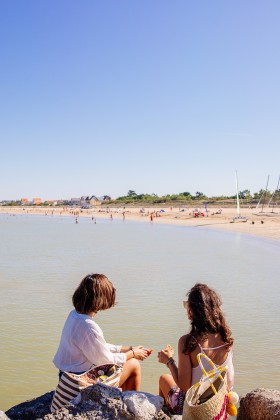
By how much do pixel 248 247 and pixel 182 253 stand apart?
17.1ft

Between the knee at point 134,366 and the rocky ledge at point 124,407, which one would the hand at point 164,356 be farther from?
the knee at point 134,366

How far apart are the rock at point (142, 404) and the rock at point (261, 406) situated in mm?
703

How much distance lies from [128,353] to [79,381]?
0.63 m

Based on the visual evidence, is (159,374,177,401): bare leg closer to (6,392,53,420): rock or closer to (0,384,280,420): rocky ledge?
(0,384,280,420): rocky ledge

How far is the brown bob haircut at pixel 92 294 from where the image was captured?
3471 millimetres

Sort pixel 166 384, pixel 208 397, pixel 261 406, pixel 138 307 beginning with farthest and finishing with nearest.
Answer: pixel 138 307 → pixel 166 384 → pixel 261 406 → pixel 208 397

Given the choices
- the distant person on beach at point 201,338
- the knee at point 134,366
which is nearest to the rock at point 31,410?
the knee at point 134,366

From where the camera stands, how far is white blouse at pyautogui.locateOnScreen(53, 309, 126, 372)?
11.2 ft

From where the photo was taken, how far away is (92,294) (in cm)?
346

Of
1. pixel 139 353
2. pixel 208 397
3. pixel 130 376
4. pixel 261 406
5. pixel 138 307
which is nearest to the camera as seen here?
pixel 208 397

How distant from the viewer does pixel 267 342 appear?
7.31 m

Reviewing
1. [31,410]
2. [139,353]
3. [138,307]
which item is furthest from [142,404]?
[138,307]

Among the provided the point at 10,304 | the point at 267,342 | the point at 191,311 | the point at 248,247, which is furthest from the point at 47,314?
the point at 248,247

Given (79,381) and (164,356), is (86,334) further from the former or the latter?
(164,356)
